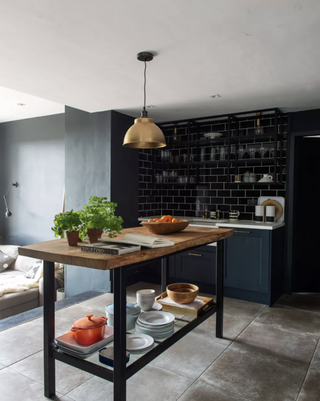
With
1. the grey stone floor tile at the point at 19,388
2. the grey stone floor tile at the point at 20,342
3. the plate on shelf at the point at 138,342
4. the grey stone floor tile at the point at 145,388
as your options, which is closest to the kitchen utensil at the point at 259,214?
the grey stone floor tile at the point at 145,388

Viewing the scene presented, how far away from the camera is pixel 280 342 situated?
3.01 m

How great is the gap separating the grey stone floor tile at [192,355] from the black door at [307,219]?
6.60 ft

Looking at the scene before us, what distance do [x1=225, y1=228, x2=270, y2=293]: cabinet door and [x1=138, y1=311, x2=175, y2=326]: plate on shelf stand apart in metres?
1.93

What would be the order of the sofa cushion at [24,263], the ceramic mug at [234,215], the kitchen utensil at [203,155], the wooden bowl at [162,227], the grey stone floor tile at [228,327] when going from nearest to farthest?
the wooden bowl at [162,227], the grey stone floor tile at [228,327], the ceramic mug at [234,215], the kitchen utensil at [203,155], the sofa cushion at [24,263]

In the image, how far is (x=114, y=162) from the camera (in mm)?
4414

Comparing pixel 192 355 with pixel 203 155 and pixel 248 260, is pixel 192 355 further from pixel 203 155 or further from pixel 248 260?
pixel 203 155

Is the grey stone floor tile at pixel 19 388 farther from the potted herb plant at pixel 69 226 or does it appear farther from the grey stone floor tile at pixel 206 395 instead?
the potted herb plant at pixel 69 226

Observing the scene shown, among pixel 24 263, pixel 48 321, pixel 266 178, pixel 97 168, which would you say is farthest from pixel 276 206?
pixel 24 263

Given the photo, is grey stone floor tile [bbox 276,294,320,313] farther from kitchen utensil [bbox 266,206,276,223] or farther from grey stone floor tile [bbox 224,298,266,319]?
kitchen utensil [bbox 266,206,276,223]

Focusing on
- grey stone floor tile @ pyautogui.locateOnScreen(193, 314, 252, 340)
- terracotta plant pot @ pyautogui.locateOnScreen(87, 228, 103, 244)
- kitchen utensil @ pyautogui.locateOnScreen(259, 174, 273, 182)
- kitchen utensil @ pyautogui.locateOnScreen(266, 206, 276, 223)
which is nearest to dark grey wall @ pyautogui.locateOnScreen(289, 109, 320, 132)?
kitchen utensil @ pyautogui.locateOnScreen(259, 174, 273, 182)

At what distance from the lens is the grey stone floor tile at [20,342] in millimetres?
2686

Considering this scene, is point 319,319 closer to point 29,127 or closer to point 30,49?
point 30,49

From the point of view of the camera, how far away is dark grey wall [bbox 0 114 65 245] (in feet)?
18.4

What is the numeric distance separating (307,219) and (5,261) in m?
4.56
